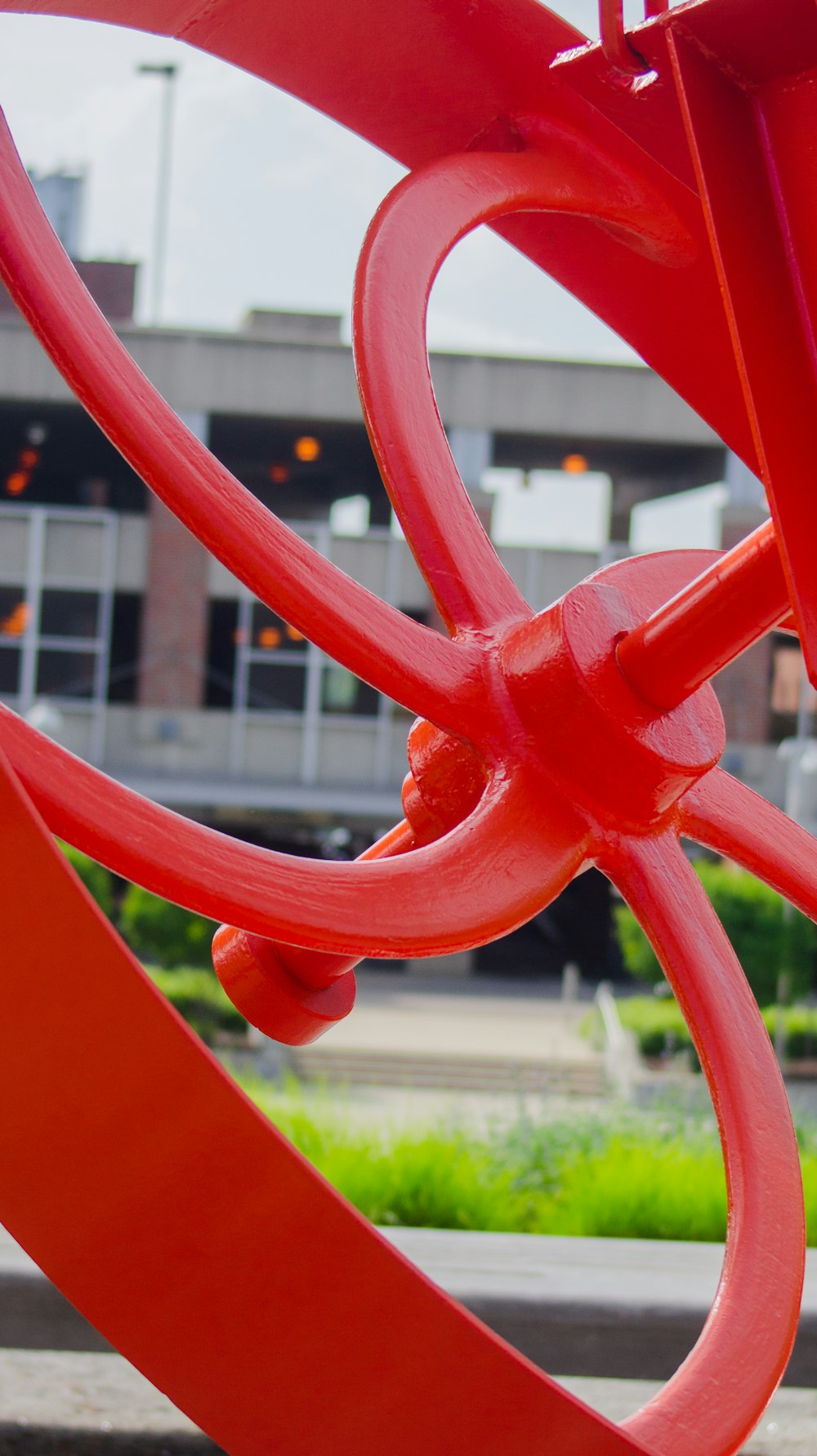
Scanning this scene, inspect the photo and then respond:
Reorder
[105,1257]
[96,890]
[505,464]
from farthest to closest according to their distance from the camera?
[505,464] → [96,890] → [105,1257]

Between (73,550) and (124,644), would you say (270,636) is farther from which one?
(73,550)

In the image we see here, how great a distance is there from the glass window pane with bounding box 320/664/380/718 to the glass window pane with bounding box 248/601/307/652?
0.69 m

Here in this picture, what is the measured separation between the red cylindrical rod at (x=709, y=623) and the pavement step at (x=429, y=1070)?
1563 cm

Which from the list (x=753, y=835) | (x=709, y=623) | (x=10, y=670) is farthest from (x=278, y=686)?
(x=709, y=623)

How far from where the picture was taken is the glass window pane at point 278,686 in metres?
25.2

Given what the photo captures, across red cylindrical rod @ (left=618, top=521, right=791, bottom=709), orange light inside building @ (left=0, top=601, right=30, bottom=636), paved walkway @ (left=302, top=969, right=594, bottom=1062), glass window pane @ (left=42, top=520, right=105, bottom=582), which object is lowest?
paved walkway @ (left=302, top=969, right=594, bottom=1062)

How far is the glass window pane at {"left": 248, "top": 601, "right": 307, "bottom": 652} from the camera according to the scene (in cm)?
2544

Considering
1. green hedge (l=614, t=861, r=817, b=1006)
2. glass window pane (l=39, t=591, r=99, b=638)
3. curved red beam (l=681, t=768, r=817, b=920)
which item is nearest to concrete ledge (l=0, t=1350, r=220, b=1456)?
curved red beam (l=681, t=768, r=817, b=920)

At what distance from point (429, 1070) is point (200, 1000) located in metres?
2.73

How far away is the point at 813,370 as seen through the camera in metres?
1.44

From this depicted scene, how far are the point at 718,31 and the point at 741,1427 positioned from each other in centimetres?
142

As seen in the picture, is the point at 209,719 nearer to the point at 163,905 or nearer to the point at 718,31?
the point at 163,905

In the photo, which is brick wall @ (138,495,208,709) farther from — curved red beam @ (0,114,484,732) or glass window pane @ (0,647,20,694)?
curved red beam @ (0,114,484,732)

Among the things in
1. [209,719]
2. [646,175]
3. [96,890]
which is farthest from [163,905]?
[646,175]
